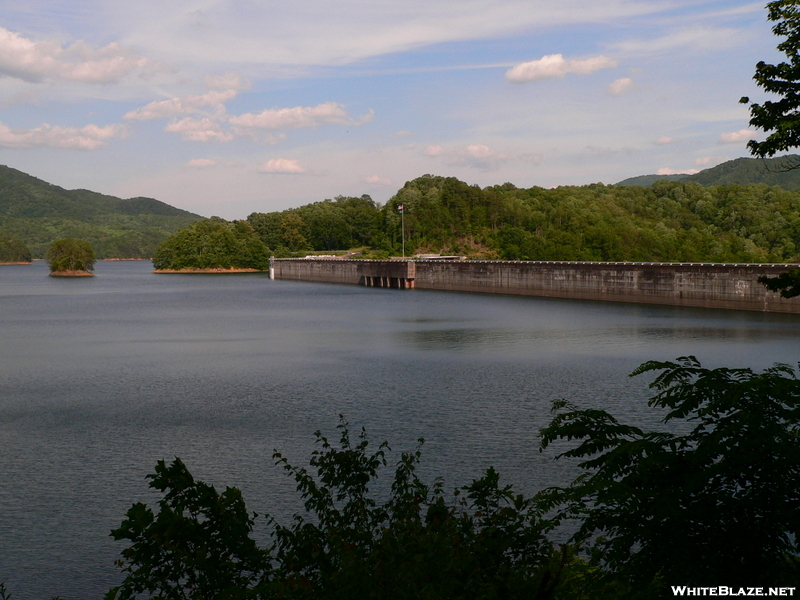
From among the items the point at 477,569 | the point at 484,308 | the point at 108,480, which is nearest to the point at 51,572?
the point at 108,480

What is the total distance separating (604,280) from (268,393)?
64.1m

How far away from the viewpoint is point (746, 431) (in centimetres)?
739

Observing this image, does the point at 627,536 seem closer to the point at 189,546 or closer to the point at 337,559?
the point at 337,559

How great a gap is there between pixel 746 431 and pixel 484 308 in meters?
74.3

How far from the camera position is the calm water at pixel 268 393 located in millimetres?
17219

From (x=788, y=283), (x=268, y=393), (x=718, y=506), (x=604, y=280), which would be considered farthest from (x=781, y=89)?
(x=604, y=280)

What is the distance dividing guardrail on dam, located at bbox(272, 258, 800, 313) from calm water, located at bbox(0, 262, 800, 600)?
4020mm

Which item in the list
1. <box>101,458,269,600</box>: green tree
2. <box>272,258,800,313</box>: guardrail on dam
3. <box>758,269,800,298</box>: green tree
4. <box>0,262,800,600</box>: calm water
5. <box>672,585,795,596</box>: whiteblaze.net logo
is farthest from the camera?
<box>272,258,800,313</box>: guardrail on dam

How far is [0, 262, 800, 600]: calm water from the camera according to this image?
17.2 m

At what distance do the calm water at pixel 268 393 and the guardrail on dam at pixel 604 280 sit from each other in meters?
4.02

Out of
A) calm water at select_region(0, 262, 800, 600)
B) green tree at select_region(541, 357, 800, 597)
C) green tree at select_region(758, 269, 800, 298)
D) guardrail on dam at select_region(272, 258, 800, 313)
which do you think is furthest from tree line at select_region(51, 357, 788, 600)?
guardrail on dam at select_region(272, 258, 800, 313)

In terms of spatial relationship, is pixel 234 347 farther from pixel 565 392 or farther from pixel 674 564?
pixel 674 564

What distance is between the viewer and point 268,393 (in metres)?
31.9

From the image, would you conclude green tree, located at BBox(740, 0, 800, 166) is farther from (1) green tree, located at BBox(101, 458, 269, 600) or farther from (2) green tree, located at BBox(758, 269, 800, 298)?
(1) green tree, located at BBox(101, 458, 269, 600)
